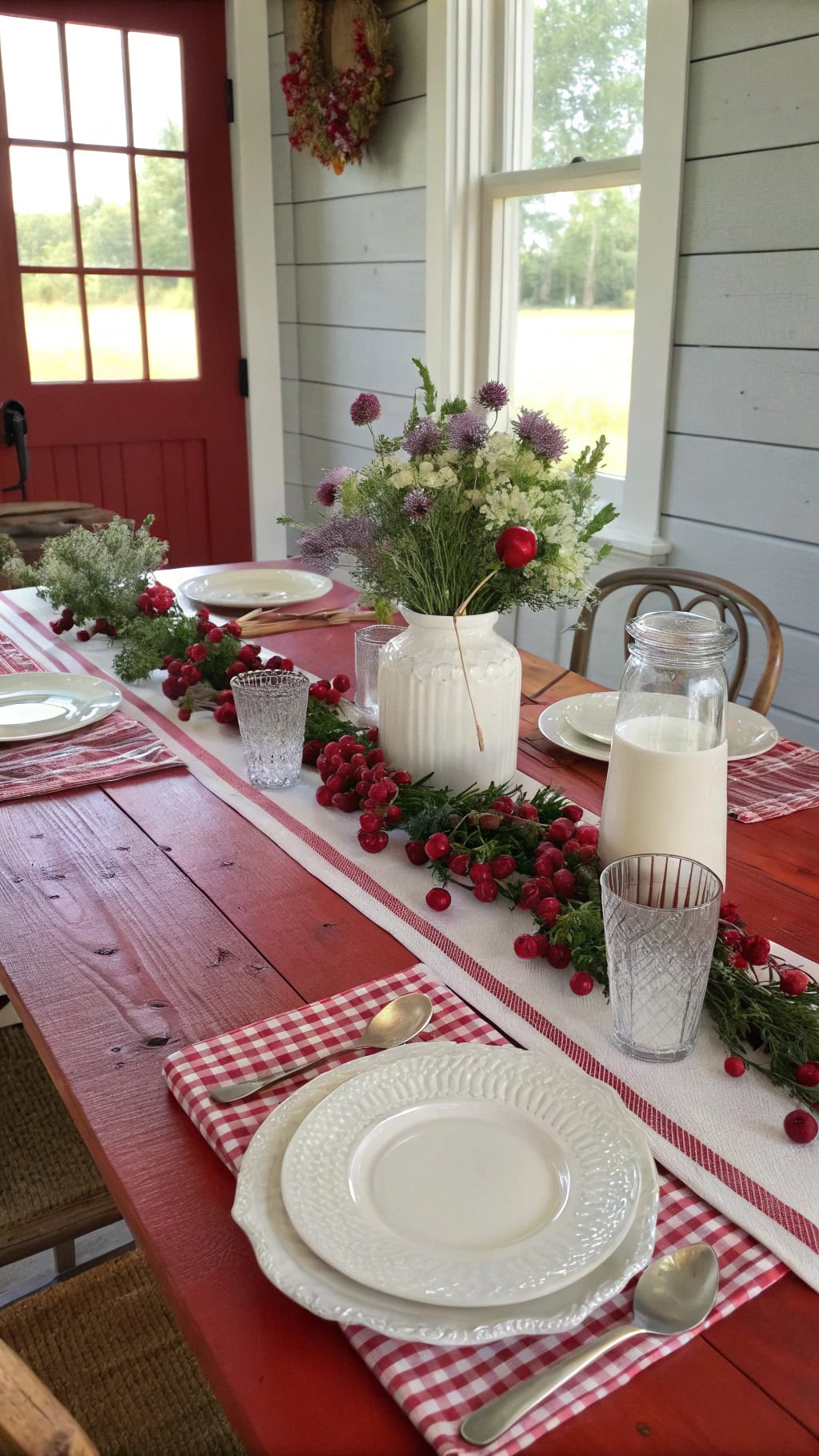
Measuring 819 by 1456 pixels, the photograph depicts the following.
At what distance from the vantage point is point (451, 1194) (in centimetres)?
63

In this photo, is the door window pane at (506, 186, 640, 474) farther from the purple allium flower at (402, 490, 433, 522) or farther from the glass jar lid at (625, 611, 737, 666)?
the glass jar lid at (625, 611, 737, 666)

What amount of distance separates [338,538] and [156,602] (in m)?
0.70

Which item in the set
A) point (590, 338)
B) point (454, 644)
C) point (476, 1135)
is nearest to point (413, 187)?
point (590, 338)

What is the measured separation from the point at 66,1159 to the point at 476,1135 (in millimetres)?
627

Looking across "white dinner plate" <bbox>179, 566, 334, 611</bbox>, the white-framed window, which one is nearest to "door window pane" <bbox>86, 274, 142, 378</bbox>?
the white-framed window

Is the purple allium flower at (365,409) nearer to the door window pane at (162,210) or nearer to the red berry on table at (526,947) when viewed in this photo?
the red berry on table at (526,947)

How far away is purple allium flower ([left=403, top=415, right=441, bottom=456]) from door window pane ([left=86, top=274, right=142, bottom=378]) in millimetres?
2671

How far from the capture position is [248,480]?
12.5ft

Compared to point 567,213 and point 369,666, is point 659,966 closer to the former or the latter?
point 369,666

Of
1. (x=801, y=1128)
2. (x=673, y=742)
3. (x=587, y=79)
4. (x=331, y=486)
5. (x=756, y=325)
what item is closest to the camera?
(x=801, y=1128)

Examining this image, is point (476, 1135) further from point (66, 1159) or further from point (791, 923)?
point (66, 1159)

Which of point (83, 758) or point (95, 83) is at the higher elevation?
point (95, 83)

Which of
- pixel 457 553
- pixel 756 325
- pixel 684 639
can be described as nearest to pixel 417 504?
pixel 457 553

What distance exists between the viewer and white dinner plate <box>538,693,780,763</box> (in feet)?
4.32
